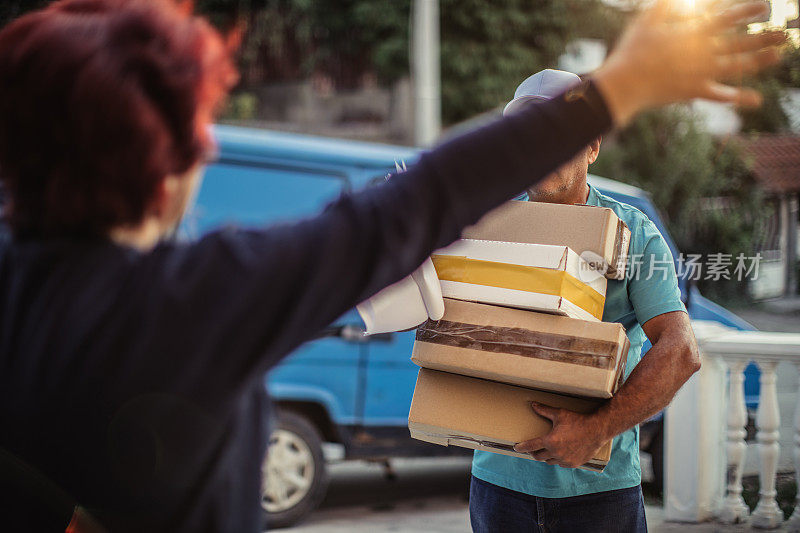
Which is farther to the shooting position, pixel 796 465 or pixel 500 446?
pixel 796 465

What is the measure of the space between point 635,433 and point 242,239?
57.5 inches

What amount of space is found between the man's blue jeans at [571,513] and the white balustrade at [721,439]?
2639 mm

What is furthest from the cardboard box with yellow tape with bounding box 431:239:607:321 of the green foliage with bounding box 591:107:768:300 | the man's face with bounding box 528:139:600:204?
the green foliage with bounding box 591:107:768:300

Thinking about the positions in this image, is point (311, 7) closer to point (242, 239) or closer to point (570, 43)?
point (570, 43)

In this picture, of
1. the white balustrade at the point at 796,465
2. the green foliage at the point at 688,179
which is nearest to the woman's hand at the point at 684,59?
the white balustrade at the point at 796,465

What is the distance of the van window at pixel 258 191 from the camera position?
4.64 meters

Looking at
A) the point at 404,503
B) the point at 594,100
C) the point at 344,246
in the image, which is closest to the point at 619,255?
the point at 594,100

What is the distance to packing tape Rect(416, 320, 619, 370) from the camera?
1687mm

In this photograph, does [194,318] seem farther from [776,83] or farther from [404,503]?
[404,503]

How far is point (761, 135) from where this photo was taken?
13523mm

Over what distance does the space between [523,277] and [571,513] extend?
610 millimetres

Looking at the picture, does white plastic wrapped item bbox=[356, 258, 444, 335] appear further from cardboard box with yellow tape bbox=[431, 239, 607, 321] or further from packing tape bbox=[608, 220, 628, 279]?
packing tape bbox=[608, 220, 628, 279]

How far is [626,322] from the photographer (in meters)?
2.03

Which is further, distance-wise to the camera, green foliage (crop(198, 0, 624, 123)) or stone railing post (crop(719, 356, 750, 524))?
green foliage (crop(198, 0, 624, 123))
